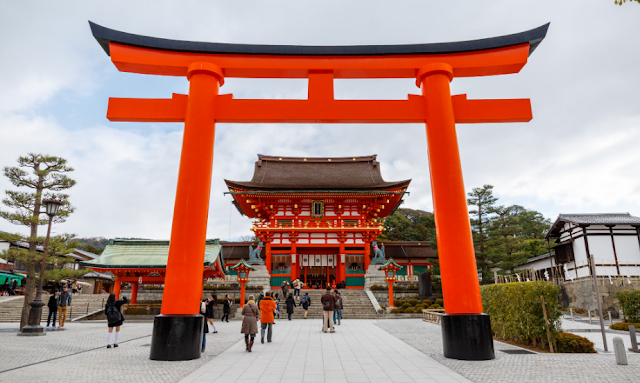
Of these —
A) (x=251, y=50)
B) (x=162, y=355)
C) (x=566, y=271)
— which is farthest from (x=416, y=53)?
(x=566, y=271)

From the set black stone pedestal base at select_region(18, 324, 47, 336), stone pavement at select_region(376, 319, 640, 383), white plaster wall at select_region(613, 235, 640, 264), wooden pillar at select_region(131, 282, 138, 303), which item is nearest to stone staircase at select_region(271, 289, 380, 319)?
wooden pillar at select_region(131, 282, 138, 303)

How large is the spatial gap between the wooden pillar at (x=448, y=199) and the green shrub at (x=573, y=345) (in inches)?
118

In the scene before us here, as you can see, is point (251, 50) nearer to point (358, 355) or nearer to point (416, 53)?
point (416, 53)

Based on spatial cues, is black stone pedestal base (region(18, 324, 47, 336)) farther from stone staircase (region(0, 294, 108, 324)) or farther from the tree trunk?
stone staircase (region(0, 294, 108, 324))

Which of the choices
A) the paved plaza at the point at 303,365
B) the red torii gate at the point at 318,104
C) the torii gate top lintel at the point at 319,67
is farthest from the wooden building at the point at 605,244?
the red torii gate at the point at 318,104

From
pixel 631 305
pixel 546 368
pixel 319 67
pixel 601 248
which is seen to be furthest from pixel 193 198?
pixel 601 248

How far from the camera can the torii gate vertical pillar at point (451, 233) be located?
670cm

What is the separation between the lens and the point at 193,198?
736 cm

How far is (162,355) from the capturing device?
21.8ft

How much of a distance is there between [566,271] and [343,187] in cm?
1593

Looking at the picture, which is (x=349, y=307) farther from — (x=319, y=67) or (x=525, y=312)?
(x=319, y=67)

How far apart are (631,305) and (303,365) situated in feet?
44.4

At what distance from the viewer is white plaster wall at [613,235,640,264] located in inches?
890

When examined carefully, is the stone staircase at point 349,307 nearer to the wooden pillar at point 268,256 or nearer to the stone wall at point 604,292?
the wooden pillar at point 268,256
